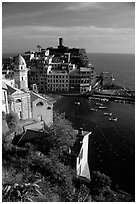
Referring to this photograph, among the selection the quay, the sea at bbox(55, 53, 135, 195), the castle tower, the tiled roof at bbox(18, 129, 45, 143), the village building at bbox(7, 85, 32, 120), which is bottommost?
the sea at bbox(55, 53, 135, 195)

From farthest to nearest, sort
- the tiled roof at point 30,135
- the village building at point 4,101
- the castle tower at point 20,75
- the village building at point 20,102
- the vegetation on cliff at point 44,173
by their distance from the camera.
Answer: the castle tower at point 20,75 → the village building at point 20,102 → the village building at point 4,101 → the tiled roof at point 30,135 → the vegetation on cliff at point 44,173

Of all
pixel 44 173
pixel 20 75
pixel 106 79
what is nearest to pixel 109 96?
pixel 106 79

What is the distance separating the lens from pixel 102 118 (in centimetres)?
1042

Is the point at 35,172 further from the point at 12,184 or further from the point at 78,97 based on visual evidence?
the point at 78,97

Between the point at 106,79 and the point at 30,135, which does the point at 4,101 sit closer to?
the point at 30,135

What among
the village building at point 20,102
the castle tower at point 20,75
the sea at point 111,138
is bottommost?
the sea at point 111,138

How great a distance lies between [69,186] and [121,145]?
4.55m

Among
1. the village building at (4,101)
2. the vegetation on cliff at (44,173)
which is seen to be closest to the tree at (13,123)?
the vegetation on cliff at (44,173)

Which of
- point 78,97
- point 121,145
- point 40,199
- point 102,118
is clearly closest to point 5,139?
point 40,199

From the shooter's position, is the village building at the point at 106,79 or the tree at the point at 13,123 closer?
the tree at the point at 13,123

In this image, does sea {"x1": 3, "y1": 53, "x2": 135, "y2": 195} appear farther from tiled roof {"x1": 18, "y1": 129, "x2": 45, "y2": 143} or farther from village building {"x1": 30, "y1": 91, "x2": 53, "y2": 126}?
tiled roof {"x1": 18, "y1": 129, "x2": 45, "y2": 143}

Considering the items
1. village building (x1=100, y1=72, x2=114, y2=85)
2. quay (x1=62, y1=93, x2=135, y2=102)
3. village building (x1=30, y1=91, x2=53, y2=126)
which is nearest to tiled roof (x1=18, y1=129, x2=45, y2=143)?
village building (x1=30, y1=91, x2=53, y2=126)

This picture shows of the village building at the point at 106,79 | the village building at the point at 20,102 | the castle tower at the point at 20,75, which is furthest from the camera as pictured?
the village building at the point at 106,79

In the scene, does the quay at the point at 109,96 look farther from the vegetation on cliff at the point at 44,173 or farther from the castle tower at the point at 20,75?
the vegetation on cliff at the point at 44,173
